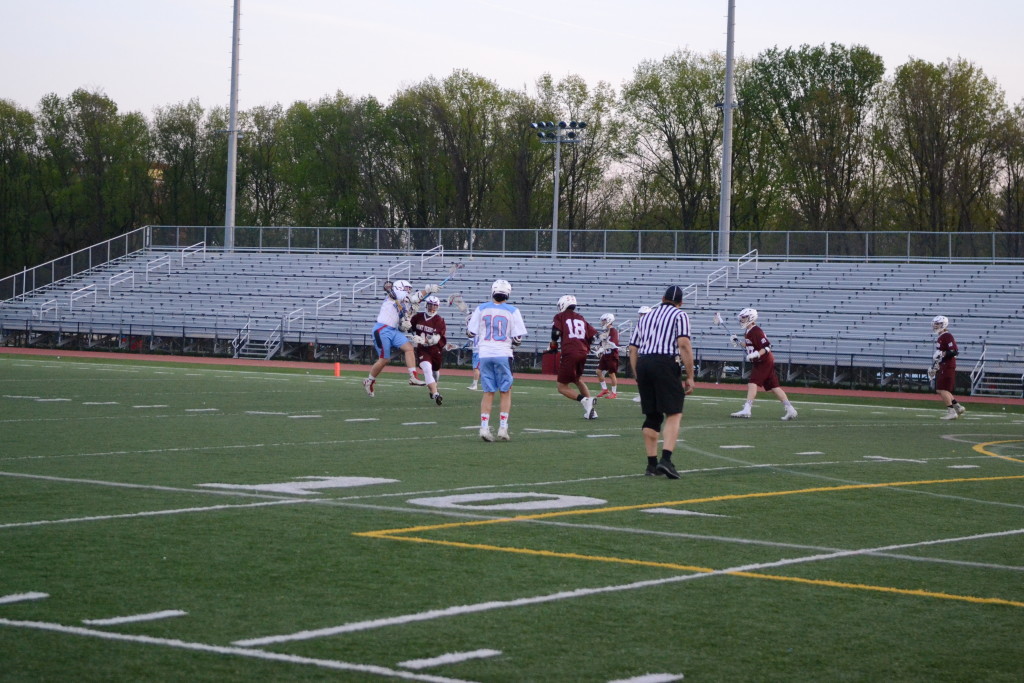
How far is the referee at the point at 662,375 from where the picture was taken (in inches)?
484

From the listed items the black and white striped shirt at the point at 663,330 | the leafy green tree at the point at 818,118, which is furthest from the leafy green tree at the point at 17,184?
the black and white striped shirt at the point at 663,330

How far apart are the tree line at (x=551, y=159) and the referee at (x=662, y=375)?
140ft

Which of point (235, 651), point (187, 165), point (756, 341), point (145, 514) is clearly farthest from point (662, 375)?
point (187, 165)

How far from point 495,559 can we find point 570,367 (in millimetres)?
12081

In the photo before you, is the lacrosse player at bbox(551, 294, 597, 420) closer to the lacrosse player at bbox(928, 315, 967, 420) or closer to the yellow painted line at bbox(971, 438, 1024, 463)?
the yellow painted line at bbox(971, 438, 1024, 463)

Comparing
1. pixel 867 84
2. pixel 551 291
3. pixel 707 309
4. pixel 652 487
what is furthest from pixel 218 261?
pixel 652 487

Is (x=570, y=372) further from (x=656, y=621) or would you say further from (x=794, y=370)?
(x=794, y=370)

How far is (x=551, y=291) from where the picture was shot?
4450cm

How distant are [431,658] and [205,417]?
43.9 feet

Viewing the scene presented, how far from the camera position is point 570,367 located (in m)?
19.9

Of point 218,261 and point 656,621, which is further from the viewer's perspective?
point 218,261

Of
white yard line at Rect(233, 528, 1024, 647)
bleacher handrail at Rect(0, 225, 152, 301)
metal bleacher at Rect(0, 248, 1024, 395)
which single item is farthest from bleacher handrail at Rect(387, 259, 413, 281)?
white yard line at Rect(233, 528, 1024, 647)

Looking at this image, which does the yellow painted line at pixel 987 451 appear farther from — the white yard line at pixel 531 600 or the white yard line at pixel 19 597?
the white yard line at pixel 19 597

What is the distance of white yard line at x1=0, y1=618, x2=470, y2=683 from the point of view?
534cm
